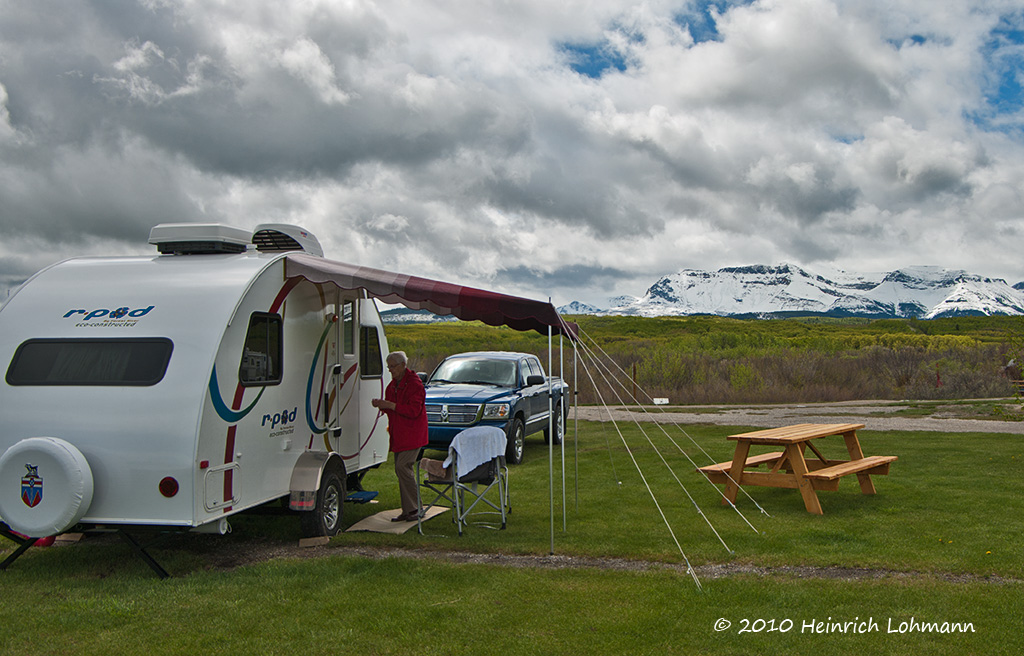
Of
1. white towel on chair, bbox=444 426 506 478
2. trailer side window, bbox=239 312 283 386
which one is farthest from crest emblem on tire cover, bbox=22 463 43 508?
white towel on chair, bbox=444 426 506 478

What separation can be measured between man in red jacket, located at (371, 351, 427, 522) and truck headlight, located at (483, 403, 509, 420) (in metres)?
4.25

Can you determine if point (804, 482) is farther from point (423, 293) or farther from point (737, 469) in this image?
point (423, 293)

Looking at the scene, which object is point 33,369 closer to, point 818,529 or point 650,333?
point 818,529

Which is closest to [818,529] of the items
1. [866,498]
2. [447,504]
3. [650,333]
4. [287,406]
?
[866,498]

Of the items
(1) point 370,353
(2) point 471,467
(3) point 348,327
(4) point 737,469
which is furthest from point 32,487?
(4) point 737,469

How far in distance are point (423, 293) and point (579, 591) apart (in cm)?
305

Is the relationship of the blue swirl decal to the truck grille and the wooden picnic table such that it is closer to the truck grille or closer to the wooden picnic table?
the wooden picnic table

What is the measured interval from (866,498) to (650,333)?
6108cm

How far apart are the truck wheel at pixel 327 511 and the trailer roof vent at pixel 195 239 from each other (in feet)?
8.07

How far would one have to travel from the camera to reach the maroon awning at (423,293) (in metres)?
7.55

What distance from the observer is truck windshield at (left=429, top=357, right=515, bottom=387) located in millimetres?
14133

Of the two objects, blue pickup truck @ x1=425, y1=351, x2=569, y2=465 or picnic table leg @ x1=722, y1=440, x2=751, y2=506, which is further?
blue pickup truck @ x1=425, y1=351, x2=569, y2=465

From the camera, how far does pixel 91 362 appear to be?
21.7 feet

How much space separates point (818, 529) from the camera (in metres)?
8.08
